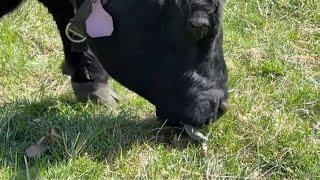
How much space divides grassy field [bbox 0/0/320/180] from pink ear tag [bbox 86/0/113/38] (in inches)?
19.4

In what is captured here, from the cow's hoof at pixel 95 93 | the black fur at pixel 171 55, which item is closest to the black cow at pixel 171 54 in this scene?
the black fur at pixel 171 55

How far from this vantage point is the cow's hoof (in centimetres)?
309

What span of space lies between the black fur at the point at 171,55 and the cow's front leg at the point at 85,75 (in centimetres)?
59

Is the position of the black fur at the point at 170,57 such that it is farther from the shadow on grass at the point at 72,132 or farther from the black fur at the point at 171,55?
the shadow on grass at the point at 72,132

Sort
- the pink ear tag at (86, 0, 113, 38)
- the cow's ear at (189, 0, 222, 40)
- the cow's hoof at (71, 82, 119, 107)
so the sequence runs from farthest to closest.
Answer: the cow's hoof at (71, 82, 119, 107)
the pink ear tag at (86, 0, 113, 38)
the cow's ear at (189, 0, 222, 40)

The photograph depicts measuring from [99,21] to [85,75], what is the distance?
845mm

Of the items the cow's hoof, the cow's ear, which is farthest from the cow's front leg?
the cow's ear

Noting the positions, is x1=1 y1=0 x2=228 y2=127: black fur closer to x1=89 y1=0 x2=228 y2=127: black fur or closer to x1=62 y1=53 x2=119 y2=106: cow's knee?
x1=89 y1=0 x2=228 y2=127: black fur

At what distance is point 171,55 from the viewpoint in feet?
7.78

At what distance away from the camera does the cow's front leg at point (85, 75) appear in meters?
3.11

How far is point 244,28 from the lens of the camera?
12.4 ft

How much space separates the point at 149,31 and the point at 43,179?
2.10ft

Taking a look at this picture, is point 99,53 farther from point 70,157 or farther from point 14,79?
point 14,79

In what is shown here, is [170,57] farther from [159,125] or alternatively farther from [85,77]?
[85,77]
